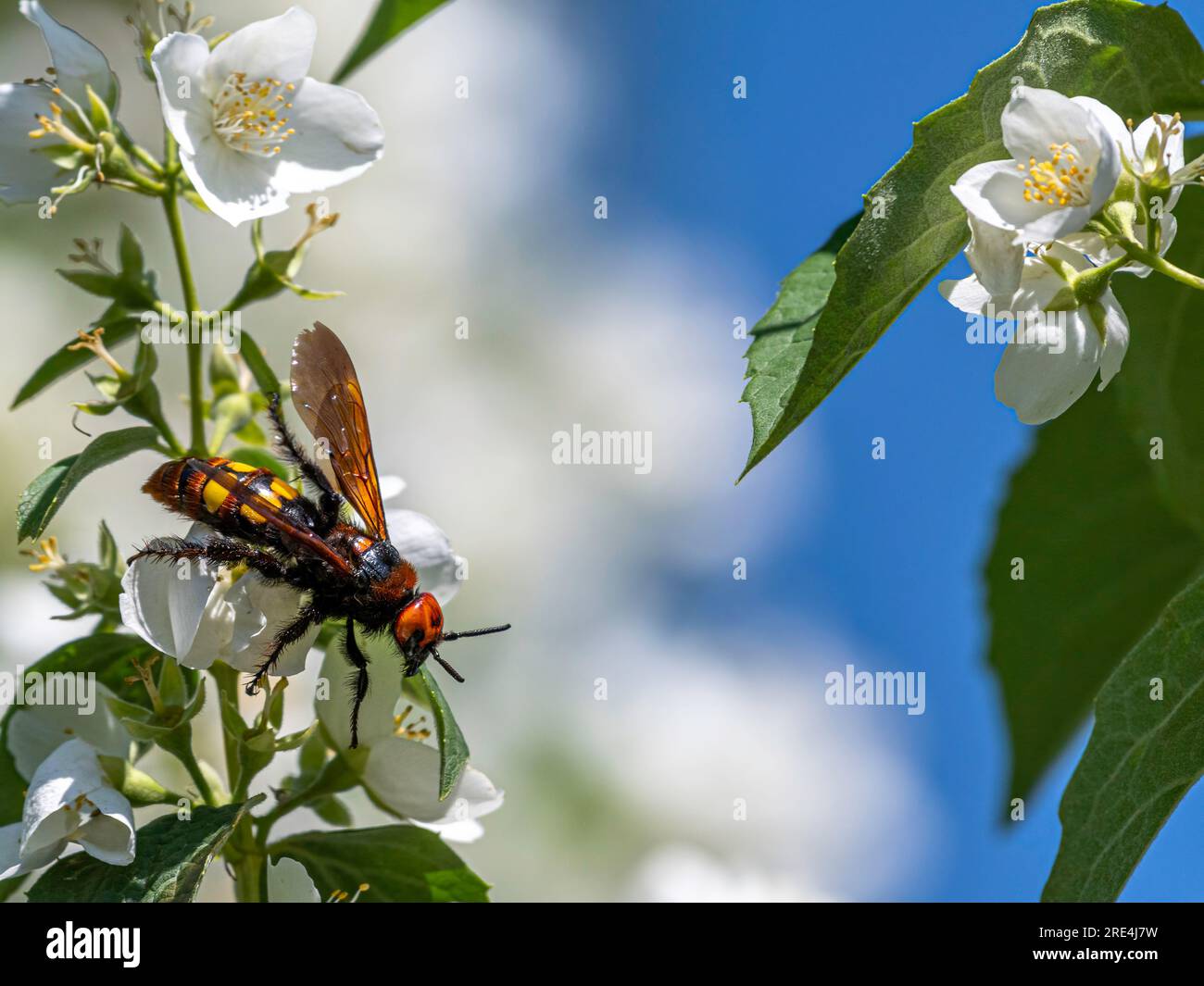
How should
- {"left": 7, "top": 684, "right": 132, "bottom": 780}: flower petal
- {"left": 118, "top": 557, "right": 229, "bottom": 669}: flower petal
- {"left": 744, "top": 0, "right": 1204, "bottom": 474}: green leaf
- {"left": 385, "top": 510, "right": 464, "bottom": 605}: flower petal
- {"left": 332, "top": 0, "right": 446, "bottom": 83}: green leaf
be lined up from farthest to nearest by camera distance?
{"left": 385, "top": 510, "right": 464, "bottom": 605}: flower petal < {"left": 332, "top": 0, "right": 446, "bottom": 83}: green leaf < {"left": 7, "top": 684, "right": 132, "bottom": 780}: flower petal < {"left": 118, "top": 557, "right": 229, "bottom": 669}: flower petal < {"left": 744, "top": 0, "right": 1204, "bottom": 474}: green leaf

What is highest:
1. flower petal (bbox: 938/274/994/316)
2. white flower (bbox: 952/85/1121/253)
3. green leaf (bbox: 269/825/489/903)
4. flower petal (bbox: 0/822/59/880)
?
white flower (bbox: 952/85/1121/253)

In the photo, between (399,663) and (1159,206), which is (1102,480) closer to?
(1159,206)

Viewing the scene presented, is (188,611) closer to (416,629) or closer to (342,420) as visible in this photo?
(416,629)

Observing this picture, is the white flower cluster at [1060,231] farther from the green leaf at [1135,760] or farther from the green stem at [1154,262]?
the green leaf at [1135,760]

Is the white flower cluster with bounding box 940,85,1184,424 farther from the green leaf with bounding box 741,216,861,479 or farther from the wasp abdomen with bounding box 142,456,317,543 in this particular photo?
the wasp abdomen with bounding box 142,456,317,543

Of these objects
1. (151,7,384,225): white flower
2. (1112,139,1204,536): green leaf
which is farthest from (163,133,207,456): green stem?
(1112,139,1204,536): green leaf
